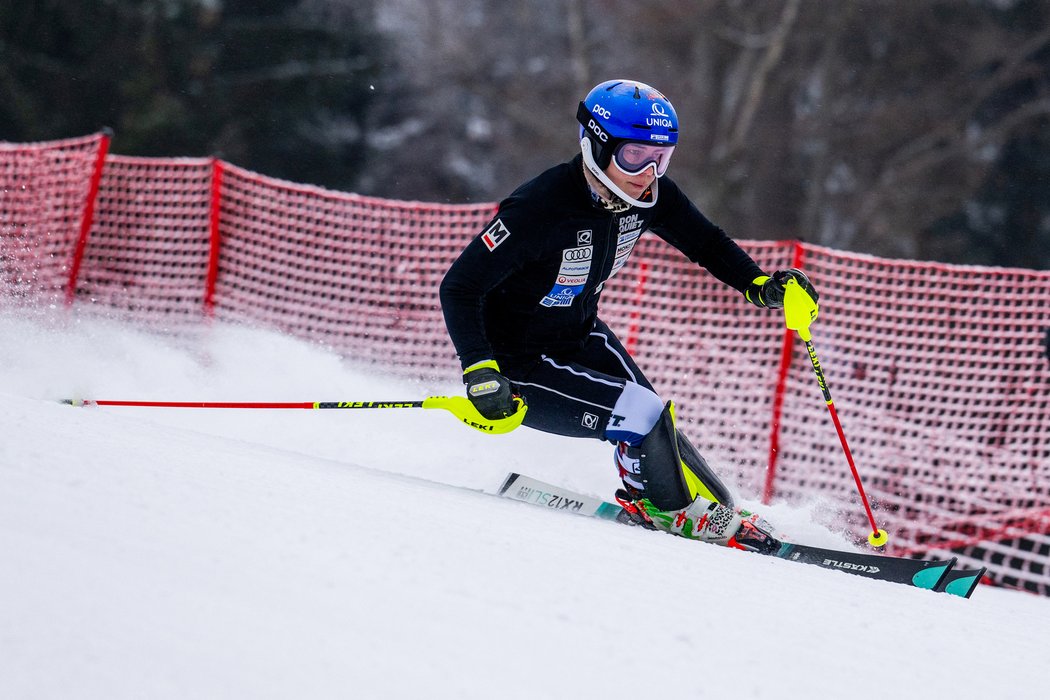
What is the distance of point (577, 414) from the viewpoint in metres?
4.27

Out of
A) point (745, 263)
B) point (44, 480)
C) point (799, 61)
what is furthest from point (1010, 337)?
point (799, 61)

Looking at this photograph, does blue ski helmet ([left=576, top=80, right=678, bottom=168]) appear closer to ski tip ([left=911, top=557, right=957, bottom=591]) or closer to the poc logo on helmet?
the poc logo on helmet

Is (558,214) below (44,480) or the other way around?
the other way around

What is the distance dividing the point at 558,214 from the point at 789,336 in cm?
345

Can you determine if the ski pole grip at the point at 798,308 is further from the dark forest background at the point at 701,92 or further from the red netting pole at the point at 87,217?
the dark forest background at the point at 701,92

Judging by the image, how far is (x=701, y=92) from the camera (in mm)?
23328

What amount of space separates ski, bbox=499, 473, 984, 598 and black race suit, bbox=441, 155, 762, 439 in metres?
0.45

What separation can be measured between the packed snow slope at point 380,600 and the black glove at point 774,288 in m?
1.14

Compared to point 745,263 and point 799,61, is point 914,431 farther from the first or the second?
point 799,61

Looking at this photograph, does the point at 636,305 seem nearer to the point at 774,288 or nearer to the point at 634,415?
the point at 774,288

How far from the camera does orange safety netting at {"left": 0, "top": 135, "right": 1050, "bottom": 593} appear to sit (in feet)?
22.3

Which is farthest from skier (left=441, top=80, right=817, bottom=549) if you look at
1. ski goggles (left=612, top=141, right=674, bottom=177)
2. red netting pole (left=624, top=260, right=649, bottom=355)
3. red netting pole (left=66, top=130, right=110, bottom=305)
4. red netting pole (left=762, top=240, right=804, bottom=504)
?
red netting pole (left=66, top=130, right=110, bottom=305)

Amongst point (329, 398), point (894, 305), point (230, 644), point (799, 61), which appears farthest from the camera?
point (799, 61)

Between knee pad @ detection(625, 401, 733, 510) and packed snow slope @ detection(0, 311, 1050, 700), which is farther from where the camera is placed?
knee pad @ detection(625, 401, 733, 510)
